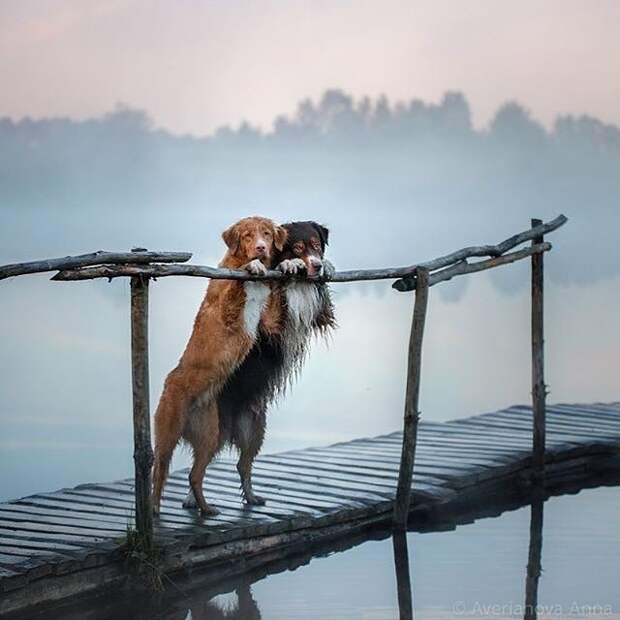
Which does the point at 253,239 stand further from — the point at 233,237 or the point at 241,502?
the point at 241,502

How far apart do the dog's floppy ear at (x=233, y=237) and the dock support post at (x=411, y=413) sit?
1.43m

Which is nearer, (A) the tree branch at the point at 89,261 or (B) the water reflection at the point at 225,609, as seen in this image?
(A) the tree branch at the point at 89,261

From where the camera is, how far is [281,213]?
29562 millimetres

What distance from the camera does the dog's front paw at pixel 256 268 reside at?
8367 mm

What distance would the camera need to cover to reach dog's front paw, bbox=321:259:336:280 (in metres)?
8.77

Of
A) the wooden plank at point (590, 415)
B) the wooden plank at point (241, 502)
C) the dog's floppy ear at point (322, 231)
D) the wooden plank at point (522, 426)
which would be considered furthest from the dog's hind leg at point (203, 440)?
the wooden plank at point (590, 415)

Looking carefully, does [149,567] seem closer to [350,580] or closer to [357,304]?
[350,580]

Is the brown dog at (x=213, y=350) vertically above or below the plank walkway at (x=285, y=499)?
above

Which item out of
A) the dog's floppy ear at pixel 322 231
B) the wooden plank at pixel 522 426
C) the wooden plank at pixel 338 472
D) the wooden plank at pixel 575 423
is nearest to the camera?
the dog's floppy ear at pixel 322 231

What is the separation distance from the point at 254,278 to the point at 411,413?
1713 millimetres

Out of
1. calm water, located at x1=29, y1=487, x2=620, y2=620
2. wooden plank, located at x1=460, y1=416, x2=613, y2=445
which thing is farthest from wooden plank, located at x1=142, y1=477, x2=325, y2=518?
wooden plank, located at x1=460, y1=416, x2=613, y2=445

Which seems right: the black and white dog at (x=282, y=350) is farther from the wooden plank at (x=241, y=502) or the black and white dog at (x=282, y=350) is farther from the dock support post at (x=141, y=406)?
the dock support post at (x=141, y=406)

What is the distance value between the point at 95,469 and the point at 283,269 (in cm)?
573

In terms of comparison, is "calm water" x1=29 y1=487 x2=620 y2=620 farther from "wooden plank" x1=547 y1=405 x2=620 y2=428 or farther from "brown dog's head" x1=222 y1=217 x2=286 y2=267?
"wooden plank" x1=547 y1=405 x2=620 y2=428
